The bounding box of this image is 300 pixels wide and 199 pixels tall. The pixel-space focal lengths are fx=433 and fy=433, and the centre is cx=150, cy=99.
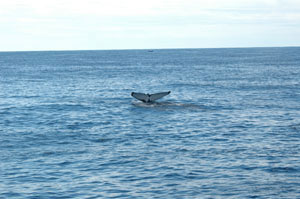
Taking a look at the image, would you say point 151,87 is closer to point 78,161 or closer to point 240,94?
point 240,94

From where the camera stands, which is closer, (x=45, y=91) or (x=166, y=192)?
(x=166, y=192)

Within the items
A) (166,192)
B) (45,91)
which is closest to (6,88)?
(45,91)

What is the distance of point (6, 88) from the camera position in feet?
310

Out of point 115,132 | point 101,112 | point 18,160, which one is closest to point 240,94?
point 101,112

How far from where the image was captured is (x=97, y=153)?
3719cm

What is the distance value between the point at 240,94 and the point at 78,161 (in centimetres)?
4931

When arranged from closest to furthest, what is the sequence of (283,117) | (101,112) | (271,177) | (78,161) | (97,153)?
1. (271,177)
2. (78,161)
3. (97,153)
4. (283,117)
5. (101,112)

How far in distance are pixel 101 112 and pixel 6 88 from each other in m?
42.5

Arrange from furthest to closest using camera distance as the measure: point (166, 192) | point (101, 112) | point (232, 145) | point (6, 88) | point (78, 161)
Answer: point (6, 88) → point (101, 112) → point (232, 145) → point (78, 161) → point (166, 192)

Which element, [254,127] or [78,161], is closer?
[78,161]

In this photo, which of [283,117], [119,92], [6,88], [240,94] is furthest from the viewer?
[6,88]

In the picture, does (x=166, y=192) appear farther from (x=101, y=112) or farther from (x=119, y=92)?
(x=119, y=92)

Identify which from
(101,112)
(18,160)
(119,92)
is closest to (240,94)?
(119,92)

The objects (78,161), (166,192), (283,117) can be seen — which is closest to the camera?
(166,192)
